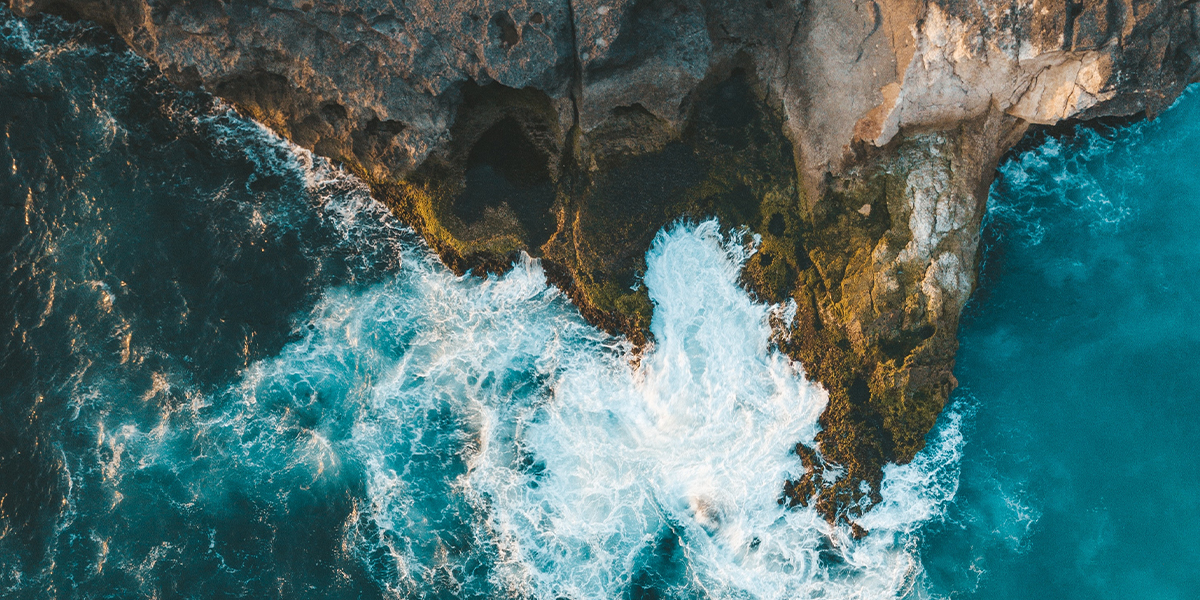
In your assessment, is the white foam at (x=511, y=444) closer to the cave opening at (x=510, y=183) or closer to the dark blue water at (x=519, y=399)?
the dark blue water at (x=519, y=399)

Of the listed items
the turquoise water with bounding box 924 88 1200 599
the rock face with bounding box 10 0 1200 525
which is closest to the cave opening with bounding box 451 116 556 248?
the rock face with bounding box 10 0 1200 525

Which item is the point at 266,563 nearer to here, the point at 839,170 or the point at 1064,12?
the point at 839,170

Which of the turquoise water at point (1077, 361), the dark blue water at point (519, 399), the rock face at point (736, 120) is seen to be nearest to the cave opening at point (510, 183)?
the rock face at point (736, 120)

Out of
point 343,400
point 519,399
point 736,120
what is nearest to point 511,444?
point 519,399

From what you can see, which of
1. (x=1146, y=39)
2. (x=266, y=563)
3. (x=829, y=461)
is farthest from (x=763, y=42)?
(x=266, y=563)

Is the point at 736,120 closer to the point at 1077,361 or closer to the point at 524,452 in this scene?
the point at 524,452

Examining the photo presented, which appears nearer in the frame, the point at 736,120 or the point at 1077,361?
the point at 736,120

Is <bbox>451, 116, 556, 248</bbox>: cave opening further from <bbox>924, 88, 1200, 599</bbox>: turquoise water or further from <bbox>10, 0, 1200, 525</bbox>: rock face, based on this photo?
<bbox>924, 88, 1200, 599</bbox>: turquoise water
